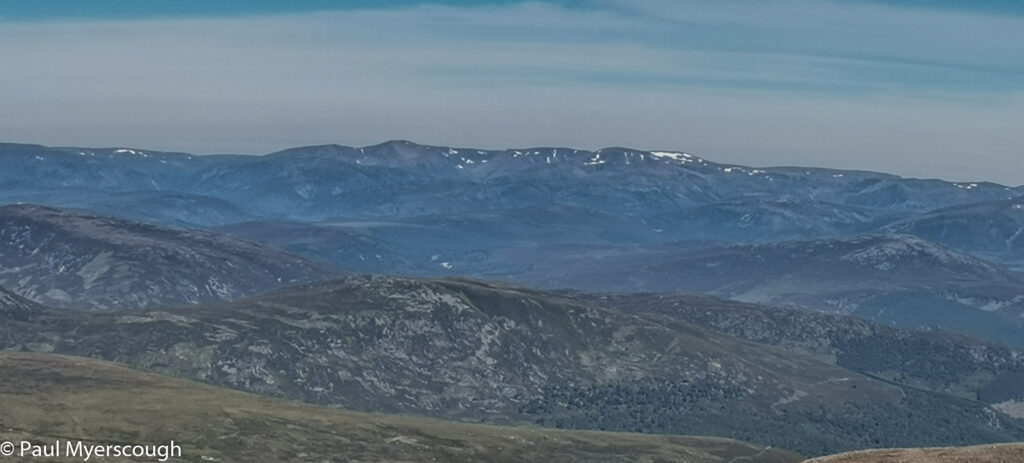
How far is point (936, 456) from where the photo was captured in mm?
170000

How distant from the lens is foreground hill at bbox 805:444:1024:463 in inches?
6570

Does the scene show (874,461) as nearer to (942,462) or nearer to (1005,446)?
(942,462)

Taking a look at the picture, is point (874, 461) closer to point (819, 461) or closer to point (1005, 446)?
point (819, 461)

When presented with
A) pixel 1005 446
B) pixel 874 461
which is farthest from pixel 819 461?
pixel 1005 446

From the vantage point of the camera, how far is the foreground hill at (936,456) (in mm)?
166875

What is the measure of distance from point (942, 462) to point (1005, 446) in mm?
15938

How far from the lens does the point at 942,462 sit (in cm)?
16650

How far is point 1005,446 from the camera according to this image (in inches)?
7008

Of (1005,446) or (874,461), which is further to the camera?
(1005,446)

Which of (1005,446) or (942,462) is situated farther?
(1005,446)

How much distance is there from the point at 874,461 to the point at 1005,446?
75.0 ft

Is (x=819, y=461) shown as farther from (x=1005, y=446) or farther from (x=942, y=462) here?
(x=1005, y=446)

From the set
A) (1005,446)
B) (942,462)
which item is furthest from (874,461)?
(1005,446)
